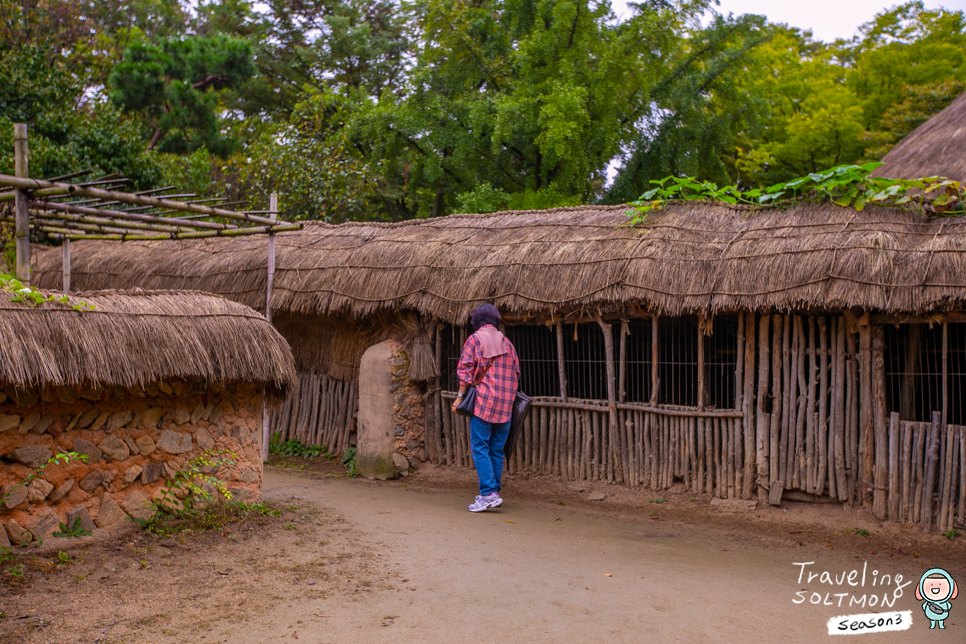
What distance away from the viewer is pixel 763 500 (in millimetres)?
7039

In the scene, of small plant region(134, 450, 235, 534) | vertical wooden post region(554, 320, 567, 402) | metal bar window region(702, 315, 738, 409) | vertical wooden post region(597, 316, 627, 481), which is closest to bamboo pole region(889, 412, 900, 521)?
metal bar window region(702, 315, 738, 409)

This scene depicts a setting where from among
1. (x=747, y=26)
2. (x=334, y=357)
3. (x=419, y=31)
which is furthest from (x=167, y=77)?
(x=747, y=26)

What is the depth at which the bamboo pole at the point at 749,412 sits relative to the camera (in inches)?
280

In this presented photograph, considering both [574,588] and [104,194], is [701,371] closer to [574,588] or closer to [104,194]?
[574,588]

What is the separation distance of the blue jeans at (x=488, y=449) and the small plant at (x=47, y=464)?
3.14 m

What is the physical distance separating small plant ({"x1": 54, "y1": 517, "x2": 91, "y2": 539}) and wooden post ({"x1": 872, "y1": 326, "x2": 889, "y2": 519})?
6008mm

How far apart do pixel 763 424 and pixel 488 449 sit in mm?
2462

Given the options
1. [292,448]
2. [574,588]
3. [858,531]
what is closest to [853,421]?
[858,531]

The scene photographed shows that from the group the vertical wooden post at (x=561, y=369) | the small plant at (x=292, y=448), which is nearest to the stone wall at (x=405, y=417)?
the small plant at (x=292, y=448)

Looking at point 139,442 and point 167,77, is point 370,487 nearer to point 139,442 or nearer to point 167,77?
point 139,442

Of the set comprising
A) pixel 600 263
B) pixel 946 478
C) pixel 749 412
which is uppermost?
pixel 600 263

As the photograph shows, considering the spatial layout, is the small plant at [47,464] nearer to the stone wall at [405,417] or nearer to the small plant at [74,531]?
the small plant at [74,531]

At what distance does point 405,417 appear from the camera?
891 centimetres

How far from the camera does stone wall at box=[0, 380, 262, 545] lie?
16.4 feet
